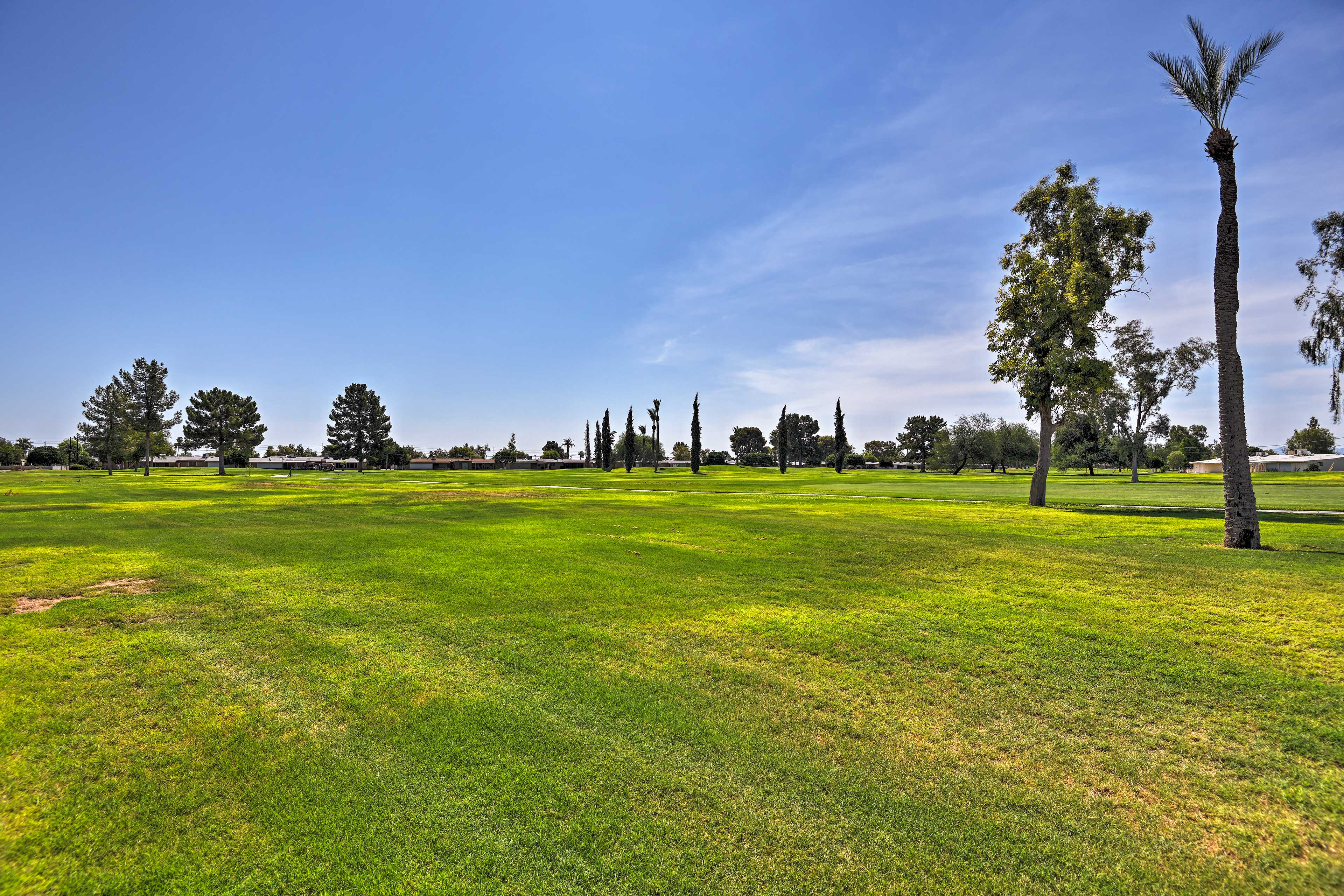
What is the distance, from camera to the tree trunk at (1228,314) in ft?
46.3

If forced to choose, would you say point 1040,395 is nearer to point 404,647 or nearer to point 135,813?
point 404,647

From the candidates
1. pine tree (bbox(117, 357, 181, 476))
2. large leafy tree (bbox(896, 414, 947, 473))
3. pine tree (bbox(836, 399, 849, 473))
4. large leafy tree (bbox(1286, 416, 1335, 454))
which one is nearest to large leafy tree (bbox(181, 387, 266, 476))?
pine tree (bbox(117, 357, 181, 476))

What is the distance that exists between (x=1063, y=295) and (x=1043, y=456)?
281 inches

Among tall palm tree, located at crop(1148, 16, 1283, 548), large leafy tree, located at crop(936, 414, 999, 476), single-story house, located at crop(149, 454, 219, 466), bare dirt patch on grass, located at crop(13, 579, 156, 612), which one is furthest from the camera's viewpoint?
single-story house, located at crop(149, 454, 219, 466)

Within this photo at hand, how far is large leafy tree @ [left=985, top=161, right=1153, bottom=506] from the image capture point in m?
23.9

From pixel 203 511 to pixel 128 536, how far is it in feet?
27.7

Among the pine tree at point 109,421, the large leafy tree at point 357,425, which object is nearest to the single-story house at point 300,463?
the large leafy tree at point 357,425

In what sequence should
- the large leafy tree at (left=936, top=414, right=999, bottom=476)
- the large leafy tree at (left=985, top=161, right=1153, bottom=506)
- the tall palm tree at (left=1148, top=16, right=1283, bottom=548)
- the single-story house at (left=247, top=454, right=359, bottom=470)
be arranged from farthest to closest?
the single-story house at (left=247, top=454, right=359, bottom=470), the large leafy tree at (left=936, top=414, right=999, bottom=476), the large leafy tree at (left=985, top=161, right=1153, bottom=506), the tall palm tree at (left=1148, top=16, right=1283, bottom=548)

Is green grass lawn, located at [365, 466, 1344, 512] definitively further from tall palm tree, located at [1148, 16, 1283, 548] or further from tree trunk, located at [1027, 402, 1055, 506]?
tall palm tree, located at [1148, 16, 1283, 548]

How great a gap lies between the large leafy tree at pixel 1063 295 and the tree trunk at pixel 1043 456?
5 cm

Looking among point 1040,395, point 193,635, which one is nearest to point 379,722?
point 193,635

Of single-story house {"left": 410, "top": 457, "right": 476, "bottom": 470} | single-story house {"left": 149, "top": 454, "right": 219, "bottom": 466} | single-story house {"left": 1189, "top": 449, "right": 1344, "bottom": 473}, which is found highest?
single-story house {"left": 149, "top": 454, "right": 219, "bottom": 466}

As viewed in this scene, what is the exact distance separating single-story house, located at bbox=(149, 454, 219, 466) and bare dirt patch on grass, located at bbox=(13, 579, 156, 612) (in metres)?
157

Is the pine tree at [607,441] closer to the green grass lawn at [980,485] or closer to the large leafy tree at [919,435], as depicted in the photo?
the green grass lawn at [980,485]
